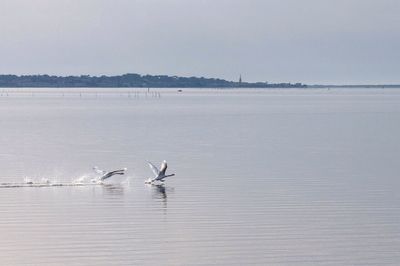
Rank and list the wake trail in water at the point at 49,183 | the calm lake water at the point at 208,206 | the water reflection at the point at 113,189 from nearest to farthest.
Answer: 1. the calm lake water at the point at 208,206
2. the water reflection at the point at 113,189
3. the wake trail in water at the point at 49,183

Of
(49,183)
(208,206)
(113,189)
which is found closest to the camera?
(208,206)

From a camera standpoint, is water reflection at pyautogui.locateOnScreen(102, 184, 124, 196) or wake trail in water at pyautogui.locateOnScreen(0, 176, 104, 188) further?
wake trail in water at pyautogui.locateOnScreen(0, 176, 104, 188)

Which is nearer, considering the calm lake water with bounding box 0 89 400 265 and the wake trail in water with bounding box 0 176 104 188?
the calm lake water with bounding box 0 89 400 265

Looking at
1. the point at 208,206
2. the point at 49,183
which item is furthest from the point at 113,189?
the point at 208,206

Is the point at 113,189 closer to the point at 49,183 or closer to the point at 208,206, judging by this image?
the point at 49,183

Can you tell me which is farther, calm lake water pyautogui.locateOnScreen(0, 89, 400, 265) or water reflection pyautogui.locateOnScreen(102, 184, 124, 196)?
water reflection pyautogui.locateOnScreen(102, 184, 124, 196)

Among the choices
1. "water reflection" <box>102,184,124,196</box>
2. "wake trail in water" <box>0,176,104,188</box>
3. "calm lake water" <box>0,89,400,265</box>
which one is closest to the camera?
"calm lake water" <box>0,89,400,265</box>

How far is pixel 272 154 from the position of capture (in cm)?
5131

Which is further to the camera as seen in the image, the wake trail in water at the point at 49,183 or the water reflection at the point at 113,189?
the wake trail in water at the point at 49,183

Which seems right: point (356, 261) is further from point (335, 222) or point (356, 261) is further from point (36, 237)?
point (36, 237)

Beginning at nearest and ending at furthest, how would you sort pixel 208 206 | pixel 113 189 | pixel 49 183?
1. pixel 208 206
2. pixel 113 189
3. pixel 49 183

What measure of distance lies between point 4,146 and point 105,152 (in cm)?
736

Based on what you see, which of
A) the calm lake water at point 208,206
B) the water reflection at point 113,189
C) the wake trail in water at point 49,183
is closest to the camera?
the calm lake water at point 208,206

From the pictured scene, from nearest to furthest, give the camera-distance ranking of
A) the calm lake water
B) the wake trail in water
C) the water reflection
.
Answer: the calm lake water → the water reflection → the wake trail in water
